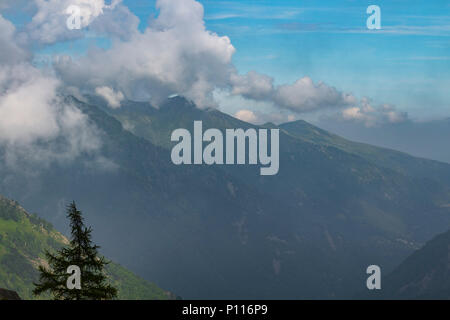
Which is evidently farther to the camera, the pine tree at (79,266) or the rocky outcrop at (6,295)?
the rocky outcrop at (6,295)

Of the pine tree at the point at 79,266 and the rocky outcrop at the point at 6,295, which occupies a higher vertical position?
the pine tree at the point at 79,266

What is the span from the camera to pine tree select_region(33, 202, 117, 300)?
2100 inches

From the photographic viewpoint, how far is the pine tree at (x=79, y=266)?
175 feet

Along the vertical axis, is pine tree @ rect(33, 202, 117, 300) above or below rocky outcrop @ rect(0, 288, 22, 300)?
above

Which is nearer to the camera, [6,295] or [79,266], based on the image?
[79,266]

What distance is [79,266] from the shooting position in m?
54.3

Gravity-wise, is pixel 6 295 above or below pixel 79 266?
below

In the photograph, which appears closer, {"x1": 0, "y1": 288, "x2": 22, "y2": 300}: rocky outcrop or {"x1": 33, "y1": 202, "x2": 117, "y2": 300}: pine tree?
{"x1": 33, "y1": 202, "x2": 117, "y2": 300}: pine tree
